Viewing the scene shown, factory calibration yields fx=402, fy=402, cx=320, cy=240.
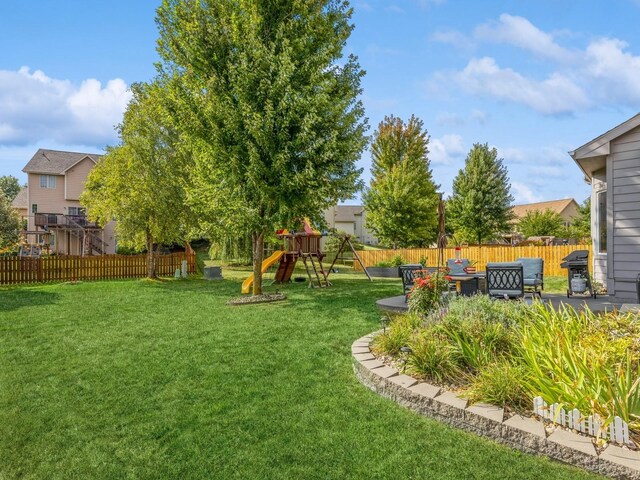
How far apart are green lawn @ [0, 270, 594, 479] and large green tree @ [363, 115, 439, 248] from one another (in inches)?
865

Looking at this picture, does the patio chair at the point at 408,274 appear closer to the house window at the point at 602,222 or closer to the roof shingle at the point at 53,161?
the house window at the point at 602,222

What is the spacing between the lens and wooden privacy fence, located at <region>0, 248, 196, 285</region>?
52.1ft

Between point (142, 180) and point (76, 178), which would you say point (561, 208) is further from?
point (76, 178)

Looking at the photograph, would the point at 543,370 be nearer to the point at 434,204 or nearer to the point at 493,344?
the point at 493,344

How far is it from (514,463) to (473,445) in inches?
12.8

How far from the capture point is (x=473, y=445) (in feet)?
10.4

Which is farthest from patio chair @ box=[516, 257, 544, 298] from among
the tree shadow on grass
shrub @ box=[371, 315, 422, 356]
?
the tree shadow on grass

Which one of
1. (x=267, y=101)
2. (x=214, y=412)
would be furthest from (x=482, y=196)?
(x=214, y=412)

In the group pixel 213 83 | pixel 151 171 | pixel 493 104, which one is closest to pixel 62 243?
pixel 151 171

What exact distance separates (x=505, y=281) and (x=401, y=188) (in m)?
21.6

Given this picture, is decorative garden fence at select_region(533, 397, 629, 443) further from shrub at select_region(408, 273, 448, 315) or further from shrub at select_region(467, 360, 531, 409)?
shrub at select_region(408, 273, 448, 315)

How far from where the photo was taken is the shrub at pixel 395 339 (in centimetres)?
489

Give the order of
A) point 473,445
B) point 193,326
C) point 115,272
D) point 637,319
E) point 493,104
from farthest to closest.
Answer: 1. point 115,272
2. point 493,104
3. point 193,326
4. point 637,319
5. point 473,445

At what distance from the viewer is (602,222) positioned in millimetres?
9922
